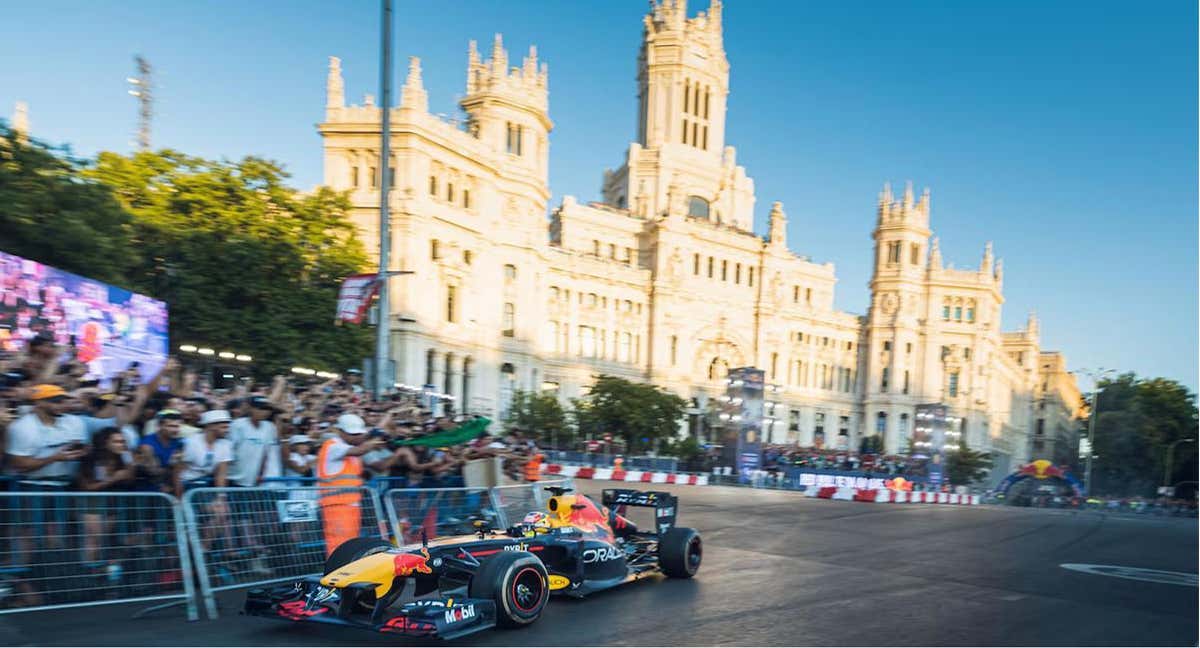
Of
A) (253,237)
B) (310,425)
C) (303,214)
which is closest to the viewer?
(310,425)

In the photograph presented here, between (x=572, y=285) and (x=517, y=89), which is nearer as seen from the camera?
(x=517, y=89)

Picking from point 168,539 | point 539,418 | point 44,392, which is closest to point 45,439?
point 44,392

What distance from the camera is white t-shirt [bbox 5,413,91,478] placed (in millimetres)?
7477

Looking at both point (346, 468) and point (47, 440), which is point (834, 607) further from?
point (47, 440)

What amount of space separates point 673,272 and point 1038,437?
267 feet

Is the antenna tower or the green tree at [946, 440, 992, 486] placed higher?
the antenna tower

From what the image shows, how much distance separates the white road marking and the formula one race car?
7.68m

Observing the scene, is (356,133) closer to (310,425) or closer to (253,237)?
(253,237)

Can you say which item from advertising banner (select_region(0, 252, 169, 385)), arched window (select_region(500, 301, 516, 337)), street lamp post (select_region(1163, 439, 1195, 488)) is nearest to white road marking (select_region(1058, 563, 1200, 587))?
advertising banner (select_region(0, 252, 169, 385))

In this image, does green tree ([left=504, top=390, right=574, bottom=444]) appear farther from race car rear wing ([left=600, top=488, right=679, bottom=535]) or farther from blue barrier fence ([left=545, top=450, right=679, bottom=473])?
race car rear wing ([left=600, top=488, right=679, bottom=535])

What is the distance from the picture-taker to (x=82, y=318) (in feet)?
58.7

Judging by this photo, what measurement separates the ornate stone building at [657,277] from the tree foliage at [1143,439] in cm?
2122

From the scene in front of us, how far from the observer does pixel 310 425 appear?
12.8 meters

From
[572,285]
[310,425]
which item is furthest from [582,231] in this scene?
[310,425]
